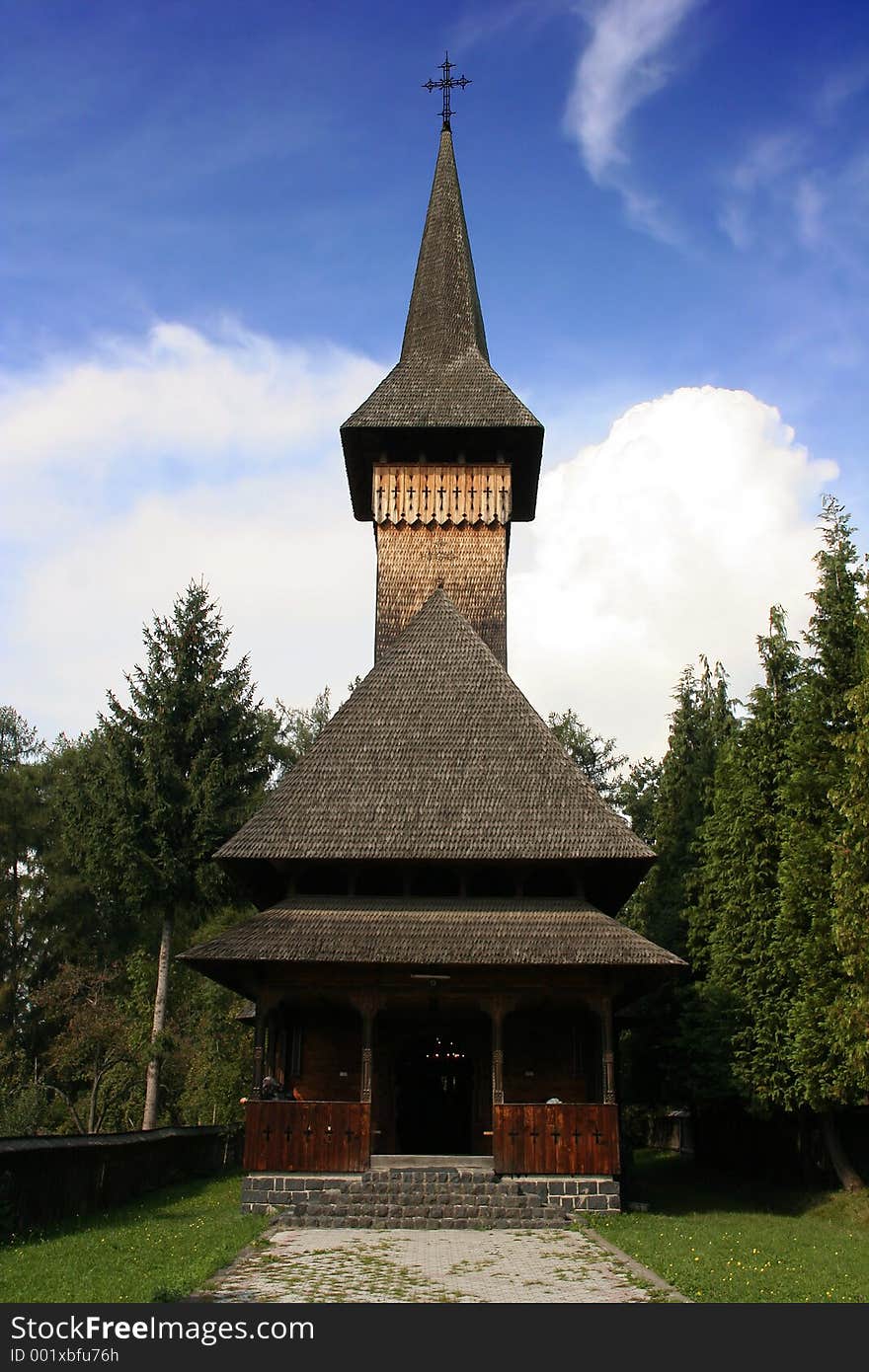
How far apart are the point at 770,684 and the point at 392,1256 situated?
14.1 meters

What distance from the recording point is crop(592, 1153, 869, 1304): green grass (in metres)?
9.32

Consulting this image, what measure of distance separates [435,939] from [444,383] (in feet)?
45.6

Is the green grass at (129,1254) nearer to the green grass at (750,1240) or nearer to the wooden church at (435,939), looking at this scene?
the wooden church at (435,939)

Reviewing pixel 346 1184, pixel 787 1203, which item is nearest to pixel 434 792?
pixel 346 1184

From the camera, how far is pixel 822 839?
736 inches

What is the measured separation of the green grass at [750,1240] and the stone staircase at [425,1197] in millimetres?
591

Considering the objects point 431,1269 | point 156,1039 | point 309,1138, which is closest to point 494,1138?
point 309,1138

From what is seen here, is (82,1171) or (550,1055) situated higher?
(550,1055)

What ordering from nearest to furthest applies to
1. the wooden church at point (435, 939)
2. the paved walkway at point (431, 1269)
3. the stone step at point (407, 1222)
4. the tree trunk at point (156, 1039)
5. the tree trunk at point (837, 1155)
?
the paved walkway at point (431, 1269) → the stone step at point (407, 1222) → the wooden church at point (435, 939) → the tree trunk at point (837, 1155) → the tree trunk at point (156, 1039)

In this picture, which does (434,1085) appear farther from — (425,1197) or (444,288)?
(444,288)

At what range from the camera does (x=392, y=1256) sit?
1108cm

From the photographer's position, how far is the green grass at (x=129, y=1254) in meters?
8.77

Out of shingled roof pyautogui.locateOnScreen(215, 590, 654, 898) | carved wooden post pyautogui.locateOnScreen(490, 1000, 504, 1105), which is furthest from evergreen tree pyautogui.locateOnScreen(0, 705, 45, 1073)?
carved wooden post pyautogui.locateOnScreen(490, 1000, 504, 1105)

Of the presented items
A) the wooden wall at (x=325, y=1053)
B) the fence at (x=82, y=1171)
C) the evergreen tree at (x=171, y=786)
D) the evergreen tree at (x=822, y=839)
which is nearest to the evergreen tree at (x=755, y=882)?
the evergreen tree at (x=822, y=839)
